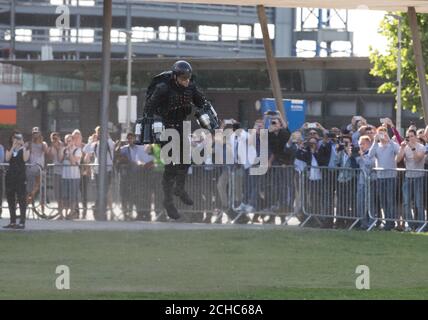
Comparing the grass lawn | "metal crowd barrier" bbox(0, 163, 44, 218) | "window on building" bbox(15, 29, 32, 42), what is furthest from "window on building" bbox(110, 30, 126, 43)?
the grass lawn

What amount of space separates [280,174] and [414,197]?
3.13 metres

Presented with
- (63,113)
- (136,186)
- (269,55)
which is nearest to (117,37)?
(63,113)

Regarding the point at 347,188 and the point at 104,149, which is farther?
the point at 104,149

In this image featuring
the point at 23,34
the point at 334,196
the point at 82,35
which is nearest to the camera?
the point at 334,196

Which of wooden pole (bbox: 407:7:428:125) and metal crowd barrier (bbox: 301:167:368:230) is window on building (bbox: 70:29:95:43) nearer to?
wooden pole (bbox: 407:7:428:125)

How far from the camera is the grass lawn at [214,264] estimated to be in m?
15.2

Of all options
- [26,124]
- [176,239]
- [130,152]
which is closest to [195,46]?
[26,124]

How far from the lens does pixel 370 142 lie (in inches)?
985

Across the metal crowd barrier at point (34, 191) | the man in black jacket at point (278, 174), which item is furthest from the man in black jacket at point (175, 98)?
the metal crowd barrier at point (34, 191)

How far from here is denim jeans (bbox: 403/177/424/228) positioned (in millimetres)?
23531

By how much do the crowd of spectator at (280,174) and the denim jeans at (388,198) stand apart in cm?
2

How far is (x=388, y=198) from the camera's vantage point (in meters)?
24.0

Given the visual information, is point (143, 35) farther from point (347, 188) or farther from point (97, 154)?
point (347, 188)
